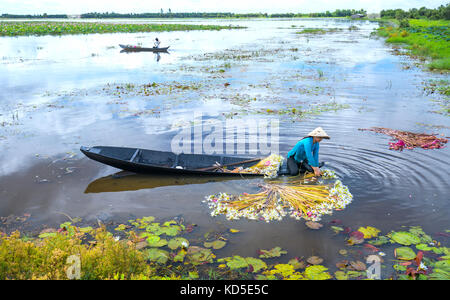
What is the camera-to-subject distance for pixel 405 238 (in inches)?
215

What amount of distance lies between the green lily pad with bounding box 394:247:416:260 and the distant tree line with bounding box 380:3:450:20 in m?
70.9

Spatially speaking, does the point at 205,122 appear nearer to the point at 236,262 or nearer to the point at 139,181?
the point at 139,181

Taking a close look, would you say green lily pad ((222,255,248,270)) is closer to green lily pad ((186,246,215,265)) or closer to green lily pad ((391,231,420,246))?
green lily pad ((186,246,215,265))

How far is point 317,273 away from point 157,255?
229 centimetres

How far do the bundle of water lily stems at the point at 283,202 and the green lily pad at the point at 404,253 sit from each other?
1419 millimetres

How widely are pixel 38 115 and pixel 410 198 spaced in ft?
40.3

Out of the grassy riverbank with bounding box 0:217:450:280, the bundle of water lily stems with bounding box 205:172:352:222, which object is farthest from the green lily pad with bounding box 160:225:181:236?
the bundle of water lily stems with bounding box 205:172:352:222

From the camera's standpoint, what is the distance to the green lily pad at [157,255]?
4965 millimetres

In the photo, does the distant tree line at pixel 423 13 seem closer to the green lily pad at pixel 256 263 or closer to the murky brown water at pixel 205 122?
the murky brown water at pixel 205 122

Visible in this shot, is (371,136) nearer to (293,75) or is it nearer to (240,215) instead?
(240,215)

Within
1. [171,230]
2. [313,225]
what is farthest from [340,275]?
[171,230]

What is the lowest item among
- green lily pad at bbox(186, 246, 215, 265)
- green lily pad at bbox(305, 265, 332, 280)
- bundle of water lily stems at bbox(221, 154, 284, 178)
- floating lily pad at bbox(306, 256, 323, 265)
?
floating lily pad at bbox(306, 256, 323, 265)

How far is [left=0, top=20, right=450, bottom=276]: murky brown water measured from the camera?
6.34 metres
